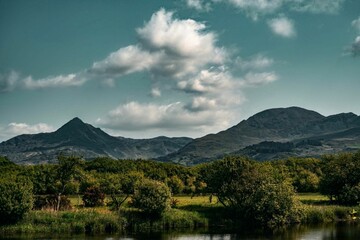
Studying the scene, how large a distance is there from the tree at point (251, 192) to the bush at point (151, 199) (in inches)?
484

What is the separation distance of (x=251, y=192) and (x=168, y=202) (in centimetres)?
1622

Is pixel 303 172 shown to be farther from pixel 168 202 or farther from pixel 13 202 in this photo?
pixel 13 202

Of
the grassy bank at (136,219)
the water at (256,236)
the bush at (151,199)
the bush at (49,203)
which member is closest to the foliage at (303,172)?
the grassy bank at (136,219)

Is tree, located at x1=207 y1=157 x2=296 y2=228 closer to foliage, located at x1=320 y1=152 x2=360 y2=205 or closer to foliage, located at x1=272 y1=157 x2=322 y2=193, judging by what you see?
foliage, located at x1=320 y1=152 x2=360 y2=205

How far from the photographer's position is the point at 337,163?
10775 cm

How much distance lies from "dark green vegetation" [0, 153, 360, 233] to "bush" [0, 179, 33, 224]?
16 cm

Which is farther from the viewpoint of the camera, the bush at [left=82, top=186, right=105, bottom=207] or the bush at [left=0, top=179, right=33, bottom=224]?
the bush at [left=82, top=186, right=105, bottom=207]

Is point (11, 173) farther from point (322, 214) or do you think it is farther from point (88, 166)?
point (322, 214)

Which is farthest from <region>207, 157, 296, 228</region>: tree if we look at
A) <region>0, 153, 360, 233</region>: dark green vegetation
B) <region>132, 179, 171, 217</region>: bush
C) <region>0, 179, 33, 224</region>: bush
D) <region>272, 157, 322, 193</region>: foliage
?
<region>272, 157, 322, 193</region>: foliage

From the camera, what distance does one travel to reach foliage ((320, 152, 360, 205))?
9550 centimetres

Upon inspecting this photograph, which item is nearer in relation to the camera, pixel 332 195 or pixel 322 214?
pixel 322 214

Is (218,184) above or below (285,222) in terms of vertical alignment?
above

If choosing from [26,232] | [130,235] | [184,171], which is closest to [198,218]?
[130,235]

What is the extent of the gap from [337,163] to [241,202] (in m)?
35.2
